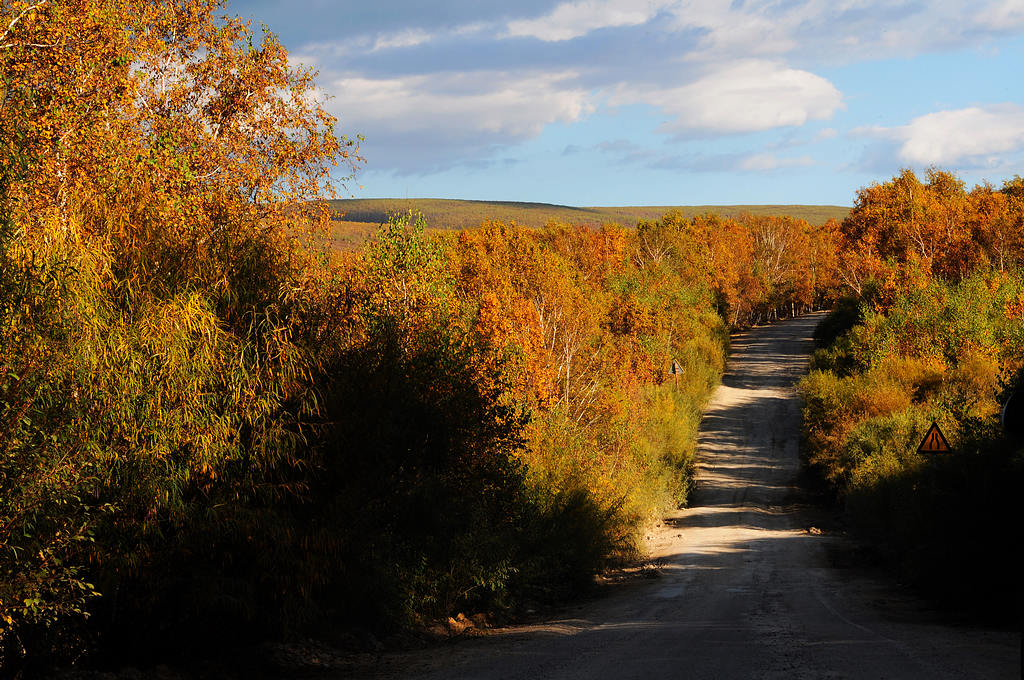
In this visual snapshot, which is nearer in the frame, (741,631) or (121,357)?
(121,357)

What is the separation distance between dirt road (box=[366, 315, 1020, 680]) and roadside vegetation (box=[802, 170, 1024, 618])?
1.75 metres

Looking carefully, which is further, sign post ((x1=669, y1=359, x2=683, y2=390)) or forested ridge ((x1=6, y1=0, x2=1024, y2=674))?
sign post ((x1=669, y1=359, x2=683, y2=390))

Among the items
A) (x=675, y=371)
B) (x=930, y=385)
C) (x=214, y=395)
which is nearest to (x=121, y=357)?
(x=214, y=395)

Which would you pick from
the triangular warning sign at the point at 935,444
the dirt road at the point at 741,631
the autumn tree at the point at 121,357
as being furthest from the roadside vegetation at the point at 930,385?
the autumn tree at the point at 121,357

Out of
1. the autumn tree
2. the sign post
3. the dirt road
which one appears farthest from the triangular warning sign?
the sign post

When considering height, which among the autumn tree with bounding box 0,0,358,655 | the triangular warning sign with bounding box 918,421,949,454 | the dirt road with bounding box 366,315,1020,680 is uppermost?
the autumn tree with bounding box 0,0,358,655

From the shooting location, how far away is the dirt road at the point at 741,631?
1180 centimetres

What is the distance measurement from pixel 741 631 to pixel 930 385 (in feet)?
Answer: 116

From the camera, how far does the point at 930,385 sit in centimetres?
4597

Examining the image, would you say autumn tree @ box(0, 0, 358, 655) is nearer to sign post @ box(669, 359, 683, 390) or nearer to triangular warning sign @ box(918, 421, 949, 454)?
triangular warning sign @ box(918, 421, 949, 454)

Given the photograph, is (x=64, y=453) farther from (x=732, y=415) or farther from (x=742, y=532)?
(x=732, y=415)

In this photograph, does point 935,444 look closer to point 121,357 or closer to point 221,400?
point 221,400

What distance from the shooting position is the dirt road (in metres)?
11.8

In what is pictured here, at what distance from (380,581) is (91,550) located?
4.73m
